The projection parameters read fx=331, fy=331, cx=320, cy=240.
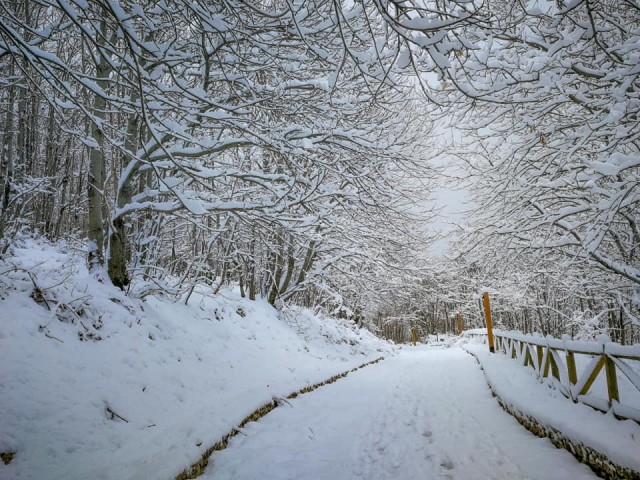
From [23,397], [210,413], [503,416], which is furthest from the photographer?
[503,416]

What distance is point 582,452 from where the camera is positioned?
270 centimetres

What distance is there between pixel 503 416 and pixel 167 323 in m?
5.27

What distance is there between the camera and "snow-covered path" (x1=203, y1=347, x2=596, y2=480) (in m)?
2.77

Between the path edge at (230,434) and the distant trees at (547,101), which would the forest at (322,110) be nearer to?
the distant trees at (547,101)

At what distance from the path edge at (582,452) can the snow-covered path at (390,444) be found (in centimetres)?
7

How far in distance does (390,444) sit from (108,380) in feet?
10.2

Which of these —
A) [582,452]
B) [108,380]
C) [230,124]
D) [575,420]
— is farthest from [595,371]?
[108,380]

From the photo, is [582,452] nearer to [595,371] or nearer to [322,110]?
[595,371]

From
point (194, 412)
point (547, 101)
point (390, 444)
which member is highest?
point (547, 101)

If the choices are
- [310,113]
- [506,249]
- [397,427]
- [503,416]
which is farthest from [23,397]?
[506,249]

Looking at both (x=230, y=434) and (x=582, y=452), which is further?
(x=230, y=434)

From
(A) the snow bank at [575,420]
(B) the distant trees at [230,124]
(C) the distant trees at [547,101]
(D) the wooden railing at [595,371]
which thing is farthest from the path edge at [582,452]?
(B) the distant trees at [230,124]

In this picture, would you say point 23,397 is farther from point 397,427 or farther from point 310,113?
point 310,113

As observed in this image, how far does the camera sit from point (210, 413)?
3850 millimetres
